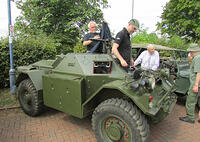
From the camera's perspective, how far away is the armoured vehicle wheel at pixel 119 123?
2312 mm

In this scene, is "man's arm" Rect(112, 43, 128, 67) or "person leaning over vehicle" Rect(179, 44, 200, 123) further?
"person leaning over vehicle" Rect(179, 44, 200, 123)

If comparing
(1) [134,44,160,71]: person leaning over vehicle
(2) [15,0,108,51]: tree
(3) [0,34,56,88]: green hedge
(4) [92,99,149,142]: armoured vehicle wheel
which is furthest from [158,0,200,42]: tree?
(4) [92,99,149,142]: armoured vehicle wheel

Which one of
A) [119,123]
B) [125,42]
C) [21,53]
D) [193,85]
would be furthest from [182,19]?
[119,123]

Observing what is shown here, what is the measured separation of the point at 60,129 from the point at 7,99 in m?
2.95

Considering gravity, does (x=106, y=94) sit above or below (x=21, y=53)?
below

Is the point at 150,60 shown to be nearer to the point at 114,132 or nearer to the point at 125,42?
the point at 125,42

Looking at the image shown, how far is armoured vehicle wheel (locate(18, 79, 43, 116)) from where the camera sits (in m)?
3.74

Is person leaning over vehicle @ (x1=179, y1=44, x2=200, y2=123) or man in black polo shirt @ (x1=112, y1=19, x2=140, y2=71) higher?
man in black polo shirt @ (x1=112, y1=19, x2=140, y2=71)

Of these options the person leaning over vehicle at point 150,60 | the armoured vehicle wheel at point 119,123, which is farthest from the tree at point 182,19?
the armoured vehicle wheel at point 119,123

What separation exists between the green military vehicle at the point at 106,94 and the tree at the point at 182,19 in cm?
1246

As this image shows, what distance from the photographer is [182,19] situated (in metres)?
14.3

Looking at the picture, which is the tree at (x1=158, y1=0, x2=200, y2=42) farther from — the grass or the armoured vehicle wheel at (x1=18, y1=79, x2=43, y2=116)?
the grass

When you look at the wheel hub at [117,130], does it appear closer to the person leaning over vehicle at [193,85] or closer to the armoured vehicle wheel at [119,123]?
the armoured vehicle wheel at [119,123]

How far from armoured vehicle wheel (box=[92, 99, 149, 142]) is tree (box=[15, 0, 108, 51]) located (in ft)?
32.9
